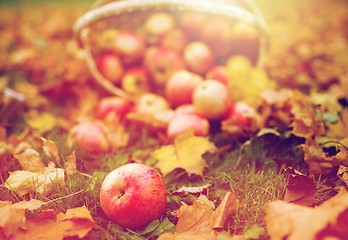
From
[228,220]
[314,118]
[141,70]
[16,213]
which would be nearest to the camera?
[16,213]

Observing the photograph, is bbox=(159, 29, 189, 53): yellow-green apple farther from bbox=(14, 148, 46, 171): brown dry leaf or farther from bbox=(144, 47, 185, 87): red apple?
bbox=(14, 148, 46, 171): brown dry leaf

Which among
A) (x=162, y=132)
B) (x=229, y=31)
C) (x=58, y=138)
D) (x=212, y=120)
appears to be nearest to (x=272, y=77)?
(x=229, y=31)

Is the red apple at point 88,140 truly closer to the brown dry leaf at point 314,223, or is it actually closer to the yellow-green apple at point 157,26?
the brown dry leaf at point 314,223

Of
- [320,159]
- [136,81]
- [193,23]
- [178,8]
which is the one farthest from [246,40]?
[320,159]

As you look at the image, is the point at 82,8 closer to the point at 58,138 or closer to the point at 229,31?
the point at 229,31

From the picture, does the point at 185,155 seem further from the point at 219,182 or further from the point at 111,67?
the point at 111,67

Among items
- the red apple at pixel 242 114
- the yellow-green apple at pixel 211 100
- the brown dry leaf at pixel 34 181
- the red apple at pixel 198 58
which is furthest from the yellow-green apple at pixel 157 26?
the brown dry leaf at pixel 34 181
